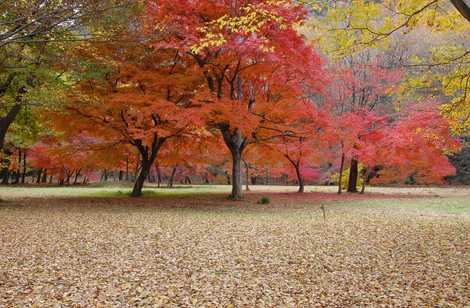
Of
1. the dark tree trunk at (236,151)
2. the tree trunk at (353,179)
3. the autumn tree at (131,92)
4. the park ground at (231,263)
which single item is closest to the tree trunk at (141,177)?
the autumn tree at (131,92)

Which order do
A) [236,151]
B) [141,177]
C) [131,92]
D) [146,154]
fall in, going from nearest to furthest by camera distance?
[131,92] < [236,151] < [146,154] < [141,177]

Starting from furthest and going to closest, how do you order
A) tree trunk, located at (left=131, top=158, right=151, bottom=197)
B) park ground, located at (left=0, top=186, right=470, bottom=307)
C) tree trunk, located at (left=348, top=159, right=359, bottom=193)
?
tree trunk, located at (left=348, top=159, right=359, bottom=193) < tree trunk, located at (left=131, top=158, right=151, bottom=197) < park ground, located at (left=0, top=186, right=470, bottom=307)

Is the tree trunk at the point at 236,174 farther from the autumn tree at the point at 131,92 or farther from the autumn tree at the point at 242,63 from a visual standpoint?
the autumn tree at the point at 131,92

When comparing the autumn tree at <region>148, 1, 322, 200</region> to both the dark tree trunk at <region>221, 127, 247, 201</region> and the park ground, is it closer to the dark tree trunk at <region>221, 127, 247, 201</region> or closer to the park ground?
the dark tree trunk at <region>221, 127, 247, 201</region>

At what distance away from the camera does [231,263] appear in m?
5.40

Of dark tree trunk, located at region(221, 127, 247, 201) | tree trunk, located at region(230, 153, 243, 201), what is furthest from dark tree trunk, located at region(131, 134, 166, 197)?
tree trunk, located at region(230, 153, 243, 201)

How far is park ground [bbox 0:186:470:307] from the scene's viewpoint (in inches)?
157

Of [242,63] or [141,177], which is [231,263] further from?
[141,177]

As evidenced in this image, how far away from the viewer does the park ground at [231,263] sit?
400 centimetres

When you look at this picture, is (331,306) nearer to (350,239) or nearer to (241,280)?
(241,280)

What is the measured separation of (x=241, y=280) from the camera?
15.0ft

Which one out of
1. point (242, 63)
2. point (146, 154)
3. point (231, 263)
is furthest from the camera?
point (146, 154)

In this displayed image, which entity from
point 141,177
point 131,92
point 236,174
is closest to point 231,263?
point 131,92

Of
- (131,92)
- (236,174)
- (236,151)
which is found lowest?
(236,174)
